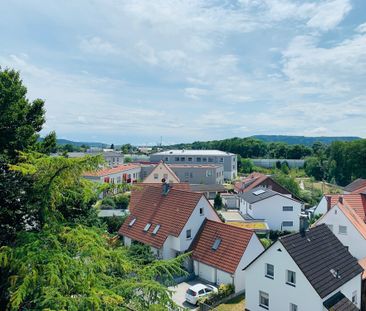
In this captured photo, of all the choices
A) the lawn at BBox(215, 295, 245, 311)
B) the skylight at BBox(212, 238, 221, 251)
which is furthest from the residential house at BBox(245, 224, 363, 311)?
the skylight at BBox(212, 238, 221, 251)

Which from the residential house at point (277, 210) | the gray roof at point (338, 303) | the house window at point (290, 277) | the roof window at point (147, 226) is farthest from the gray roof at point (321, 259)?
the residential house at point (277, 210)

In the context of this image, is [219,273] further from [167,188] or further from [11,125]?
[11,125]

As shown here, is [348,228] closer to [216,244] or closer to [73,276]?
[216,244]

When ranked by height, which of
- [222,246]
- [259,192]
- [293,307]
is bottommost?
[293,307]

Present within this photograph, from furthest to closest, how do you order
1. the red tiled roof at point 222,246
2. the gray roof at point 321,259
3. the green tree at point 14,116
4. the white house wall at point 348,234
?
the white house wall at point 348,234 < the red tiled roof at point 222,246 < the gray roof at point 321,259 < the green tree at point 14,116

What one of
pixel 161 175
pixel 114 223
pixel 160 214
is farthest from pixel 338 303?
pixel 161 175

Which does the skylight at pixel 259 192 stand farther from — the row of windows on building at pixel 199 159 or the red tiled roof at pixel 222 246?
the row of windows on building at pixel 199 159
